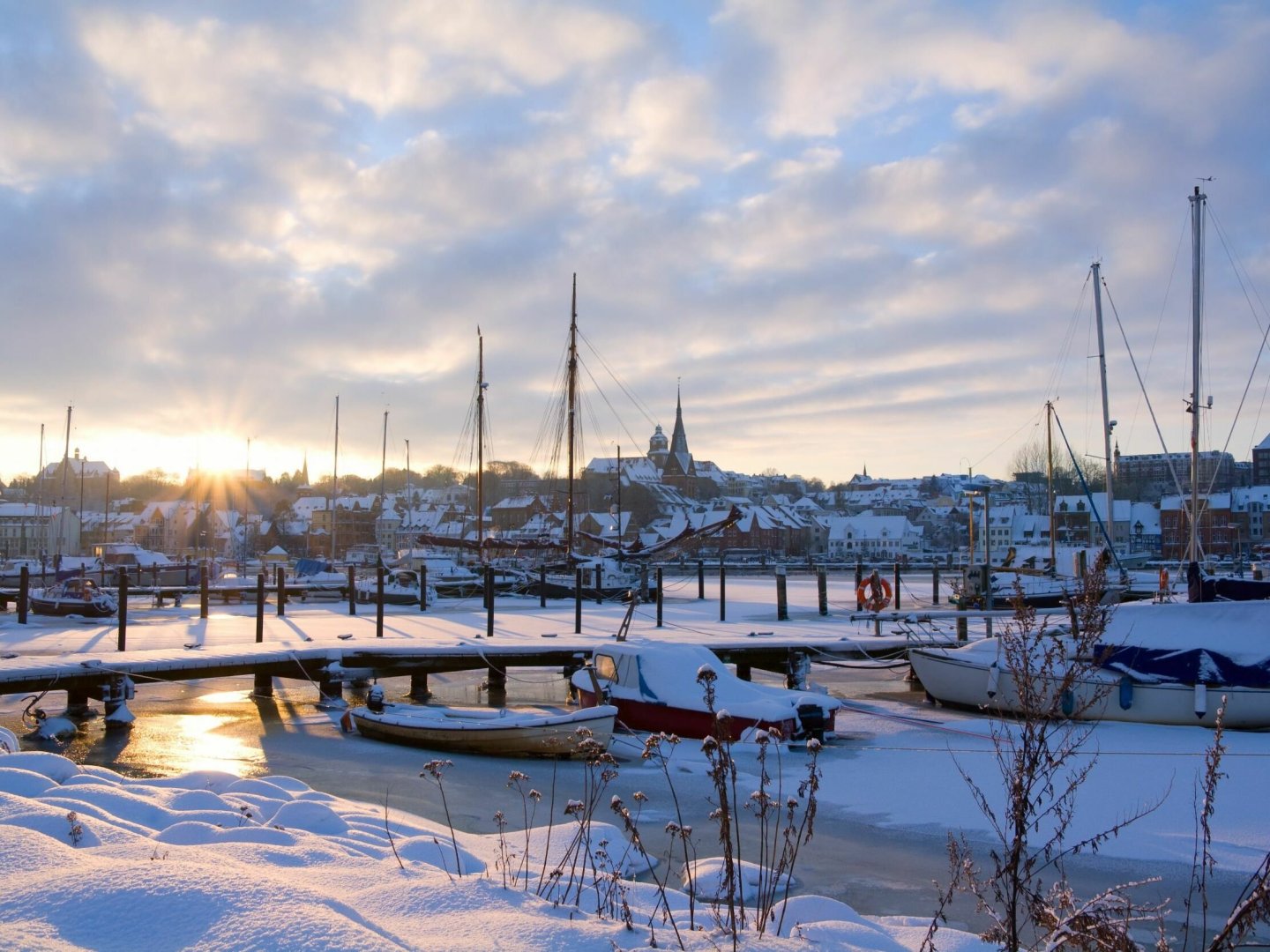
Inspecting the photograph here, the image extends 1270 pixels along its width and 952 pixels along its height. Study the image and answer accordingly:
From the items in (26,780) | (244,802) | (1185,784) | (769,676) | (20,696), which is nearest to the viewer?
(26,780)

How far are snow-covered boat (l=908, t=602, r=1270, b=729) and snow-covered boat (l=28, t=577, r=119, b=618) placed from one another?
33.3 m

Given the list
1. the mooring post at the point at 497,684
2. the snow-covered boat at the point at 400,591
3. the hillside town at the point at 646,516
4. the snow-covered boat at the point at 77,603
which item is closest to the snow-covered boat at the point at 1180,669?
the mooring post at the point at 497,684

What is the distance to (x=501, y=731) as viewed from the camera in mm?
15859

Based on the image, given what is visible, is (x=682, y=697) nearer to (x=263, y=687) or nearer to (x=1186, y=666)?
(x=1186, y=666)

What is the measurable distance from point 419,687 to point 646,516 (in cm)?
11684

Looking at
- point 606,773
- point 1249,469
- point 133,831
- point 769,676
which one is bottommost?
point 769,676

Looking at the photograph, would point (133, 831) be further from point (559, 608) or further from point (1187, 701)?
point (559, 608)

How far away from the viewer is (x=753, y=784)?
13.8m

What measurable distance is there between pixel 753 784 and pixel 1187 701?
8875mm

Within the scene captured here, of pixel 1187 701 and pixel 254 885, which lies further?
pixel 1187 701

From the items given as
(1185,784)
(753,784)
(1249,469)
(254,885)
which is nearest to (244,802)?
(254,885)

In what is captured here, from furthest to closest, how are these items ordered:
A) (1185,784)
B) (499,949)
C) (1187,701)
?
(1187,701)
(1185,784)
(499,949)

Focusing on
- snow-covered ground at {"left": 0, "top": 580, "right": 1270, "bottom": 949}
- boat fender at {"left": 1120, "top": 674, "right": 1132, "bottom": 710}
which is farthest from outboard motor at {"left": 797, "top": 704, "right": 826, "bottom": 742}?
boat fender at {"left": 1120, "top": 674, "right": 1132, "bottom": 710}

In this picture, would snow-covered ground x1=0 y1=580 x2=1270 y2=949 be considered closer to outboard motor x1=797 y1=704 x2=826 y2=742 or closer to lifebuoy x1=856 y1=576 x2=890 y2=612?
outboard motor x1=797 y1=704 x2=826 y2=742
